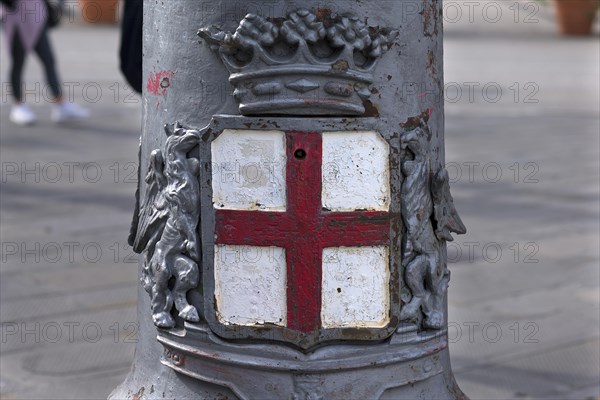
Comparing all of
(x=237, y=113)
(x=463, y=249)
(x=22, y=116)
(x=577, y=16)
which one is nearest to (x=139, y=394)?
(x=237, y=113)

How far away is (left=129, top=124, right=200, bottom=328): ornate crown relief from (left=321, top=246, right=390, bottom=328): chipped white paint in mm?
287

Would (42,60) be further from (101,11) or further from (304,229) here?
(101,11)

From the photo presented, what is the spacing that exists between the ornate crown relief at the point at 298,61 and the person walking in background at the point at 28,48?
703 centimetres

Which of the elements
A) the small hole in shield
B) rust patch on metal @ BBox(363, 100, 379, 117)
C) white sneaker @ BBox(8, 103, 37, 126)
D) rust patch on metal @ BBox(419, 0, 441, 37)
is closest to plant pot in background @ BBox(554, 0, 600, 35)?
white sneaker @ BBox(8, 103, 37, 126)

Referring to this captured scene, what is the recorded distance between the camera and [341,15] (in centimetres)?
222

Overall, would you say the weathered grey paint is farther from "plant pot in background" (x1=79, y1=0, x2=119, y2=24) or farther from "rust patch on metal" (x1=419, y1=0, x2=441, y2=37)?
"plant pot in background" (x1=79, y1=0, x2=119, y2=24)

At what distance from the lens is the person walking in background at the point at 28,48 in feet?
29.3

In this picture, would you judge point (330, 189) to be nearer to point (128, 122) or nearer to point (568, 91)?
point (128, 122)

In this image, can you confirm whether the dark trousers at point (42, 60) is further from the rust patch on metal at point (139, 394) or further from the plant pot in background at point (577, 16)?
the plant pot in background at point (577, 16)

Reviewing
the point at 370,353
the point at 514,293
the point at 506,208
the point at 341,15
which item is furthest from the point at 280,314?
the point at 506,208

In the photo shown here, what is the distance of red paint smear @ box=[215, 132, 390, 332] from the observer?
2.20 metres

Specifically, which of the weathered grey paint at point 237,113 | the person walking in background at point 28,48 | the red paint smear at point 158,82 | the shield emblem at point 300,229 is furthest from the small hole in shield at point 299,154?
the person walking in background at point 28,48

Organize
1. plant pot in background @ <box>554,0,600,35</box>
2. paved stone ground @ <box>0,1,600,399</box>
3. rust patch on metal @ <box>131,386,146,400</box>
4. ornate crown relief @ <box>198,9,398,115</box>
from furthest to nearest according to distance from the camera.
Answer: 1. plant pot in background @ <box>554,0,600,35</box>
2. paved stone ground @ <box>0,1,600,399</box>
3. rust patch on metal @ <box>131,386,146,400</box>
4. ornate crown relief @ <box>198,9,398,115</box>

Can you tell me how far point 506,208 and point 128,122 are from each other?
402cm
